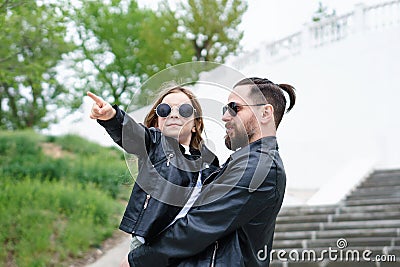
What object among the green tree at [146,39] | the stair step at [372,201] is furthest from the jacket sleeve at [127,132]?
the green tree at [146,39]

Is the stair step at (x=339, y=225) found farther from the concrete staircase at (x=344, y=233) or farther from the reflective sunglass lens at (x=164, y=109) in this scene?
the reflective sunglass lens at (x=164, y=109)

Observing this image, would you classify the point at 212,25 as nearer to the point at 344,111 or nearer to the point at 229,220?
the point at 344,111

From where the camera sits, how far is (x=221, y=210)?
2053 millimetres

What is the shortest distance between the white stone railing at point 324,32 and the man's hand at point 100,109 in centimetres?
1147

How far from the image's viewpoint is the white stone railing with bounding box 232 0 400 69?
12.8 metres

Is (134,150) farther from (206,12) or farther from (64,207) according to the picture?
(206,12)

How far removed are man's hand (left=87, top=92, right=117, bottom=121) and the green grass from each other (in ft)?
11.1

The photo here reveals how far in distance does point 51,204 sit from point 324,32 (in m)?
7.68

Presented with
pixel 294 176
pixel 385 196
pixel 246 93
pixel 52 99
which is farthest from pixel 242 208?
pixel 52 99

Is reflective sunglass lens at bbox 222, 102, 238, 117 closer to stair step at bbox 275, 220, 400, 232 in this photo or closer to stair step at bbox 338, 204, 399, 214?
stair step at bbox 275, 220, 400, 232

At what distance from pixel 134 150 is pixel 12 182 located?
781 centimetres

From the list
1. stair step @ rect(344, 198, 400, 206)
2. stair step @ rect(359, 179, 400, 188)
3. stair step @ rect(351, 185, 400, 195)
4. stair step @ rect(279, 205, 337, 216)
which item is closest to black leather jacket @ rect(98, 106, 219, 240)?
stair step @ rect(279, 205, 337, 216)

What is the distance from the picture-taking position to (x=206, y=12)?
1716cm

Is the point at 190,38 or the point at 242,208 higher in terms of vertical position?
the point at 242,208
